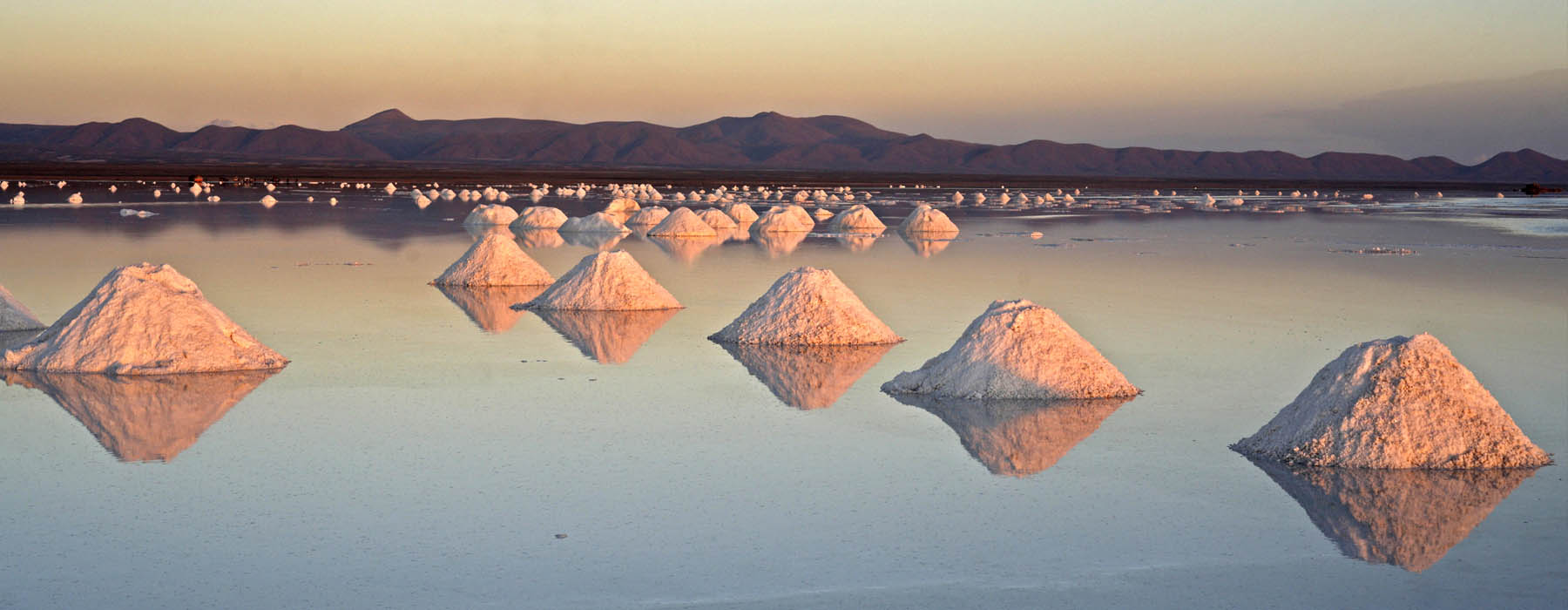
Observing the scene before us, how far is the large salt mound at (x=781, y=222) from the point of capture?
3034 centimetres

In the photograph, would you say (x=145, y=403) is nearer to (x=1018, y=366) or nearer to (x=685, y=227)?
(x=1018, y=366)

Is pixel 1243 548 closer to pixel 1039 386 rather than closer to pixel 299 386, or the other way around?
pixel 1039 386

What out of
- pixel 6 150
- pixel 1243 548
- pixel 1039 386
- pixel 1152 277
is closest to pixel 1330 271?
pixel 1152 277

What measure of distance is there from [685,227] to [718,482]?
22.0m

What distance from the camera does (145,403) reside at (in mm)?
8594

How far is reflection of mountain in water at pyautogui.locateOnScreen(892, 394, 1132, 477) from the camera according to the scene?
24.2 feet

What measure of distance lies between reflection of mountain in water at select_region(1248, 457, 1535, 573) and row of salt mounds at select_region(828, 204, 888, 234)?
23.8 m

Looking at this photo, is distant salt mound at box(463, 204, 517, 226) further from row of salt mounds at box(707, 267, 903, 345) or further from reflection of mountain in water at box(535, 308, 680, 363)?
row of salt mounds at box(707, 267, 903, 345)

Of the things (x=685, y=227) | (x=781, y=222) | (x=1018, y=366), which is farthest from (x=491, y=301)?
(x=781, y=222)

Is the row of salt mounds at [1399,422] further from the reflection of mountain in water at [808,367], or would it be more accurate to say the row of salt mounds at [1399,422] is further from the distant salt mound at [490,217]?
the distant salt mound at [490,217]

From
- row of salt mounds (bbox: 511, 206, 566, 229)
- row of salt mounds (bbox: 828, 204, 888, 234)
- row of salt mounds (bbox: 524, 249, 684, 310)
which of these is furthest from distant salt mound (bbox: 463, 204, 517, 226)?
row of salt mounds (bbox: 524, 249, 684, 310)

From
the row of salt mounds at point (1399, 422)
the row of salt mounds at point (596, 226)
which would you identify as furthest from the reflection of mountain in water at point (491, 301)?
the row of salt mounds at point (596, 226)

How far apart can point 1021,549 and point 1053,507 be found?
0.72 metres

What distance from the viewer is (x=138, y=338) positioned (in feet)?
32.2
